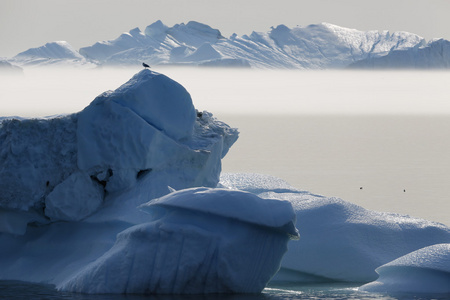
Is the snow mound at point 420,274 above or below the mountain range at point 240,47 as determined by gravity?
below

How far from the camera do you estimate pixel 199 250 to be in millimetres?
8523

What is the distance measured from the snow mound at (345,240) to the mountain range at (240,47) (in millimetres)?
95174

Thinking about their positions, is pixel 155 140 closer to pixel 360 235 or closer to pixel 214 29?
pixel 360 235

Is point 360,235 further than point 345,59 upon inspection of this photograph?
No

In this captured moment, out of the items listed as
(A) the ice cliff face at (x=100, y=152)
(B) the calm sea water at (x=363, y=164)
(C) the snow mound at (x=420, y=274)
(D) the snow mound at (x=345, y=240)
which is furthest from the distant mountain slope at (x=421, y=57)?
(C) the snow mound at (x=420, y=274)

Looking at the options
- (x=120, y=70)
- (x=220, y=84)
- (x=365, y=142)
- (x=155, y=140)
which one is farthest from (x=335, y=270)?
(x=220, y=84)

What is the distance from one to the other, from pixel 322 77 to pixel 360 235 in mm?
109500

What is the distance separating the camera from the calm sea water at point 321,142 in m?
18.4

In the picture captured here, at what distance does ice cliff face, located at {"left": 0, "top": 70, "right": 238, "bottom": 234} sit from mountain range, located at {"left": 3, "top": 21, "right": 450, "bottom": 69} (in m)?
94.6

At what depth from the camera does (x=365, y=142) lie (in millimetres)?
43969

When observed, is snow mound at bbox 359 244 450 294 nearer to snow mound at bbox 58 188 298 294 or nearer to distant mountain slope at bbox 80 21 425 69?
snow mound at bbox 58 188 298 294

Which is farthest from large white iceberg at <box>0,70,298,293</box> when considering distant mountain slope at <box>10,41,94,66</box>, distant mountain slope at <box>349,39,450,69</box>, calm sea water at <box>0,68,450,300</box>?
distant mountain slope at <box>10,41,94,66</box>

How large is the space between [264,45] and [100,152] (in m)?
104

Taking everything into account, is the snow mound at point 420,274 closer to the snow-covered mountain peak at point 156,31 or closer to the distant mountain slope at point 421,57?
the distant mountain slope at point 421,57
